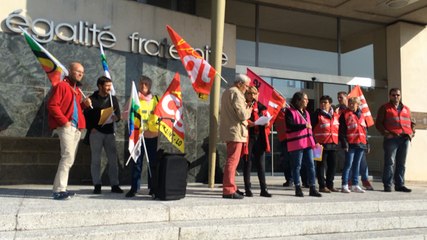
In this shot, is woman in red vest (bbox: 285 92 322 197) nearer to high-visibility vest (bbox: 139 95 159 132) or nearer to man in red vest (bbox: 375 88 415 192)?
man in red vest (bbox: 375 88 415 192)

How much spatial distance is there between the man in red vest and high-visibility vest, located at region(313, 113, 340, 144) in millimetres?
1124

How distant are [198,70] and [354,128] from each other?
3.00 m

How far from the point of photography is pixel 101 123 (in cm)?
623

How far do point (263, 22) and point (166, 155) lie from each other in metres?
6.45

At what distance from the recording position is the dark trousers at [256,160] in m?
6.37

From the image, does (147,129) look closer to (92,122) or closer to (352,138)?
(92,122)

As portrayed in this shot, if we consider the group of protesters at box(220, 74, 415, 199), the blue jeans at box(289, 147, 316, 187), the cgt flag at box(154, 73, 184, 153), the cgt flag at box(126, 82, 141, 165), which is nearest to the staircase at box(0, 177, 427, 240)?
the blue jeans at box(289, 147, 316, 187)

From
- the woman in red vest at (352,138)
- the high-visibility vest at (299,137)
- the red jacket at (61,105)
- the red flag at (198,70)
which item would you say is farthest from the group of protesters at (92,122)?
the woman in red vest at (352,138)

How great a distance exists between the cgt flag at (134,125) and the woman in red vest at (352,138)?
3.67m

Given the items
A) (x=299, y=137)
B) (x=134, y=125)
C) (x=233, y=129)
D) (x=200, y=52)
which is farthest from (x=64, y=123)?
(x=200, y=52)

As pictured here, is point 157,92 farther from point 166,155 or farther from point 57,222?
point 57,222

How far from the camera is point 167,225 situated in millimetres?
4648

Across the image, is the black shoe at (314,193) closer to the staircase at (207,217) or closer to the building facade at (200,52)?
the staircase at (207,217)

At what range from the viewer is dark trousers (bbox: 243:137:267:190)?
6373 millimetres
